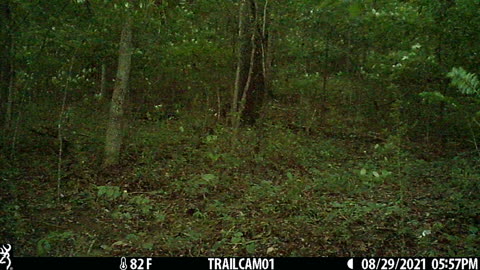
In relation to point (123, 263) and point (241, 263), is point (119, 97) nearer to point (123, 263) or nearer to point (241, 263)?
point (123, 263)

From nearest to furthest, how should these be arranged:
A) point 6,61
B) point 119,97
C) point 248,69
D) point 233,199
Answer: point 233,199, point 119,97, point 6,61, point 248,69

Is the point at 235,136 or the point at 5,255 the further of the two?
the point at 235,136

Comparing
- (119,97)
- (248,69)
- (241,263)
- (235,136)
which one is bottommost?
(241,263)

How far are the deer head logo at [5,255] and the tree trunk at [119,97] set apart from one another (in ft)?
11.0

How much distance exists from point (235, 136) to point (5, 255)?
14.7 ft

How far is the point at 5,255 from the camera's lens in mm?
5094

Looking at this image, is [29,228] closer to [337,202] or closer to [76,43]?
[76,43]

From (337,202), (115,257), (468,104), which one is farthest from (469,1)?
(115,257)

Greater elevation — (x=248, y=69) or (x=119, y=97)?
(x=248, y=69)

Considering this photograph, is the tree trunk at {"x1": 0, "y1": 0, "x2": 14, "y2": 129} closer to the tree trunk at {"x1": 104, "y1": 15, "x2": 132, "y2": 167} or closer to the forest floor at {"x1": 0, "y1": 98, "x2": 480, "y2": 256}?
the forest floor at {"x1": 0, "y1": 98, "x2": 480, "y2": 256}

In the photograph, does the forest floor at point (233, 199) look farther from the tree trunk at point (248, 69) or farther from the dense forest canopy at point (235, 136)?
the tree trunk at point (248, 69)

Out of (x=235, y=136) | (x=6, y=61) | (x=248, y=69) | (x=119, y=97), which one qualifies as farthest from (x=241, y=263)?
(x=248, y=69)

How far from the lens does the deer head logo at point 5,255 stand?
4980 mm

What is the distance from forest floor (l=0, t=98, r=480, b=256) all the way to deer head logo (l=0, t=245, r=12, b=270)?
0.14 m
